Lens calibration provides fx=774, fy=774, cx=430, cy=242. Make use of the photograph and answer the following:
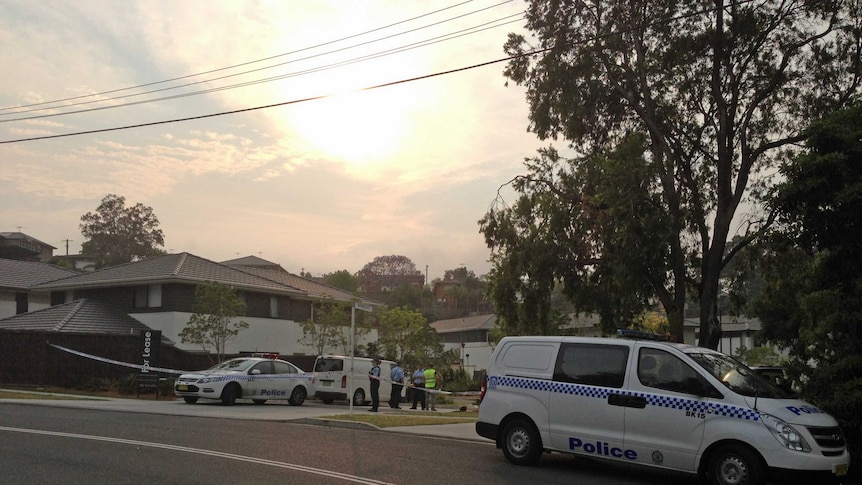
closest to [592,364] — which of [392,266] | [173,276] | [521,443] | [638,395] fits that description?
[638,395]

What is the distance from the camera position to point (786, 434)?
9422 millimetres

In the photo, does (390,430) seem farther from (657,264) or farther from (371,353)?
(371,353)

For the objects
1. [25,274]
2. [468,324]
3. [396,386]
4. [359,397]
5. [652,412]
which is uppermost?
[25,274]

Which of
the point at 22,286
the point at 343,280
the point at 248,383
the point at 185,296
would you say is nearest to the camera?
the point at 248,383

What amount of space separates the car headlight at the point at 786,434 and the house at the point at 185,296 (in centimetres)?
2810

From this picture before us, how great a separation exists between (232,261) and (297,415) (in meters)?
58.2

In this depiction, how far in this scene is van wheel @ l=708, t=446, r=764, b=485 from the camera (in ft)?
31.0

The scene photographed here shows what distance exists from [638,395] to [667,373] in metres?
0.50

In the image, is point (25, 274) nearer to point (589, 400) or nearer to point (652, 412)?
point (589, 400)

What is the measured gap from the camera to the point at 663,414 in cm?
1036

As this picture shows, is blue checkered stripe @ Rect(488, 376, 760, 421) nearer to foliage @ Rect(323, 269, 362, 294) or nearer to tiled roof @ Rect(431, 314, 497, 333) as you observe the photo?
tiled roof @ Rect(431, 314, 497, 333)

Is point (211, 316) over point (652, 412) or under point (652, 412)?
over

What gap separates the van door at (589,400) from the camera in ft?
35.4

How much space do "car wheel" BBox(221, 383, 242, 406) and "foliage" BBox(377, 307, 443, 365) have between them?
15.8 meters
